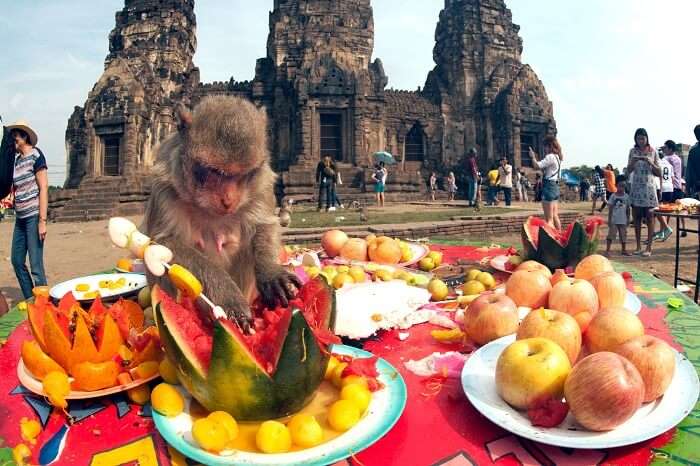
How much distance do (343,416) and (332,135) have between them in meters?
23.2

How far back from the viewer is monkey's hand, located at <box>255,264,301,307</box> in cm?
217

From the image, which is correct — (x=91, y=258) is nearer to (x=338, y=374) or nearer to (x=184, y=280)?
(x=184, y=280)

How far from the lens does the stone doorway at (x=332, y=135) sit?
2358cm

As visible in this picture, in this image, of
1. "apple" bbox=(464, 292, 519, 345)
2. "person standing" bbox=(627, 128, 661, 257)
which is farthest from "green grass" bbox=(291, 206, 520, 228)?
"apple" bbox=(464, 292, 519, 345)

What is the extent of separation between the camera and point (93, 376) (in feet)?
4.93

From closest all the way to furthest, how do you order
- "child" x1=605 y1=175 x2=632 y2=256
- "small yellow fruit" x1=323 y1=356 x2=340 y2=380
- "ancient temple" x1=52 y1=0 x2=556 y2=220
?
"small yellow fruit" x1=323 y1=356 x2=340 y2=380 → "child" x1=605 y1=175 x2=632 y2=256 → "ancient temple" x1=52 y1=0 x2=556 y2=220

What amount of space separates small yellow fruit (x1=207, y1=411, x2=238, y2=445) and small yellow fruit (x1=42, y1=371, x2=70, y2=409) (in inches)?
20.7

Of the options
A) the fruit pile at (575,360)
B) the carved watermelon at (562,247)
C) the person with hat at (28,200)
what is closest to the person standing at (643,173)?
the carved watermelon at (562,247)

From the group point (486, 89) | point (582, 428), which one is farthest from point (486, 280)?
point (486, 89)

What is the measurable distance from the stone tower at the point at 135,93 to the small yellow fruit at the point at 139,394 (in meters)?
20.2

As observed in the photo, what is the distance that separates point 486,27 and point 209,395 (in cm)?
3111

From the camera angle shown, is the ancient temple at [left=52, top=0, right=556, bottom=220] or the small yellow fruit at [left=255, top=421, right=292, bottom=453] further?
the ancient temple at [left=52, top=0, right=556, bottom=220]

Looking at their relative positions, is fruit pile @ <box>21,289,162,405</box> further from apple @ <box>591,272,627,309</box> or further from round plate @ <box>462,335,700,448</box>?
apple @ <box>591,272,627,309</box>

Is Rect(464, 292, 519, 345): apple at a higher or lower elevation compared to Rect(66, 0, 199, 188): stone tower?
lower
